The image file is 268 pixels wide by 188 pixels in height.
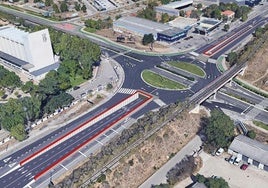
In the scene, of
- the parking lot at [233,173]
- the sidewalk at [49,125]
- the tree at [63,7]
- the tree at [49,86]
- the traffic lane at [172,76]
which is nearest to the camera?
the parking lot at [233,173]

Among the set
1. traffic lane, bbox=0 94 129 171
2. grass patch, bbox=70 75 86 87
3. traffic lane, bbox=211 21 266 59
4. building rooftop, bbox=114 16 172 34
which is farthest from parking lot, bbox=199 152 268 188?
building rooftop, bbox=114 16 172 34

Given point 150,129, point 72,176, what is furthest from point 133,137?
point 72,176

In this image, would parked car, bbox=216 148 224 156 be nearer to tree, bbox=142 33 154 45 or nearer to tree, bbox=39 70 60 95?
tree, bbox=39 70 60 95

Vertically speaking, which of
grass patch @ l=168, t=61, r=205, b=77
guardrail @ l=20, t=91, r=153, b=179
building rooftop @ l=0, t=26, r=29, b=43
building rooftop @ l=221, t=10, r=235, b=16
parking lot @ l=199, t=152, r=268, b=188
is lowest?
parking lot @ l=199, t=152, r=268, b=188

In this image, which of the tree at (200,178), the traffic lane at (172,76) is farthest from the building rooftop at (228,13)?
the tree at (200,178)

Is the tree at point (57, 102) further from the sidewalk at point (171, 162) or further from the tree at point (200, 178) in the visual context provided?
the tree at point (200, 178)
